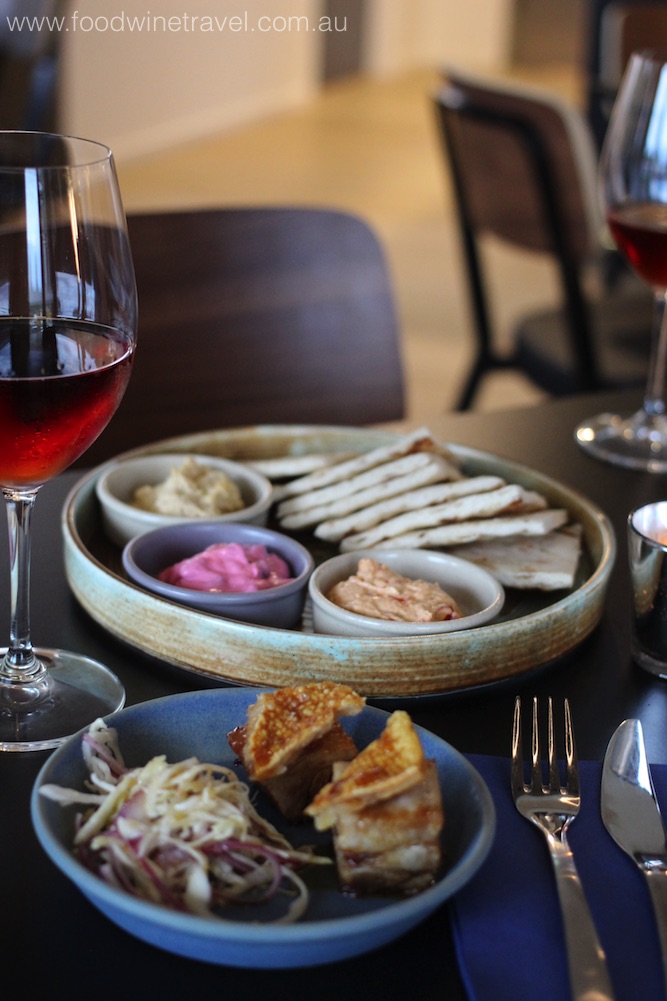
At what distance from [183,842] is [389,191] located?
626 cm

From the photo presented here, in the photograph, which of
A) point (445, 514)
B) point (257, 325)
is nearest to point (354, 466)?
point (445, 514)

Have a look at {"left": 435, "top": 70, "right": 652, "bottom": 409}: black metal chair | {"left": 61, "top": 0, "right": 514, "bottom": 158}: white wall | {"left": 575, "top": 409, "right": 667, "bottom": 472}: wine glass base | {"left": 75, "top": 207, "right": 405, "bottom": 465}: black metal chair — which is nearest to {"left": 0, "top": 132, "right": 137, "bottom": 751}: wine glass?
{"left": 575, "top": 409, "right": 667, "bottom": 472}: wine glass base

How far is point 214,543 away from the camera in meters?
1.03

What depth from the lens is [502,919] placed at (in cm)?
60

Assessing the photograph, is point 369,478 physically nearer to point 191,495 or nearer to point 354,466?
point 354,466

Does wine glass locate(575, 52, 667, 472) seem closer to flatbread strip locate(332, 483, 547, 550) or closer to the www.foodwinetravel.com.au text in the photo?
flatbread strip locate(332, 483, 547, 550)

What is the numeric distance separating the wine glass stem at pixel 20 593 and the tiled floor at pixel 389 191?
315cm

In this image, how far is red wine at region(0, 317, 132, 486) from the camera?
73 centimetres

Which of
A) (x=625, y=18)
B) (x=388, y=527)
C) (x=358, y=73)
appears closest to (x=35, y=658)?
(x=388, y=527)

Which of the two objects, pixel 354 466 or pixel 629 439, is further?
pixel 629 439

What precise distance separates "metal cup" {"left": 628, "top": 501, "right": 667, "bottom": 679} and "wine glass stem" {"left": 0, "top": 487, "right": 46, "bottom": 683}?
462 millimetres

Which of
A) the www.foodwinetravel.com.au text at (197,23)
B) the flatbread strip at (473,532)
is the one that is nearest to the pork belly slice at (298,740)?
the flatbread strip at (473,532)

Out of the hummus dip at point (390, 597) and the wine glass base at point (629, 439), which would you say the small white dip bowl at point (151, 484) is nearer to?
the hummus dip at point (390, 597)

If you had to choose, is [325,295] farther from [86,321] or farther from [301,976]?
[301,976]
